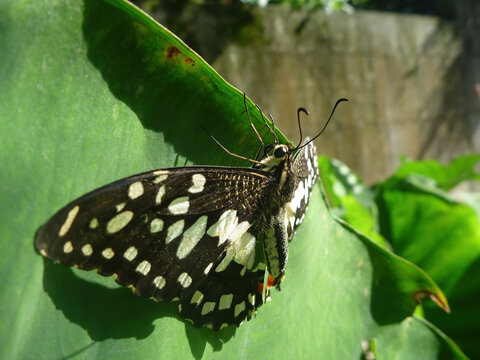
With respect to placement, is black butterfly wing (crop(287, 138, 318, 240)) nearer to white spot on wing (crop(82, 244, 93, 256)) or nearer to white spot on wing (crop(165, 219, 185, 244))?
white spot on wing (crop(165, 219, 185, 244))

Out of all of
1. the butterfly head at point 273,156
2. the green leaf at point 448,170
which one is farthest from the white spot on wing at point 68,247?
the green leaf at point 448,170

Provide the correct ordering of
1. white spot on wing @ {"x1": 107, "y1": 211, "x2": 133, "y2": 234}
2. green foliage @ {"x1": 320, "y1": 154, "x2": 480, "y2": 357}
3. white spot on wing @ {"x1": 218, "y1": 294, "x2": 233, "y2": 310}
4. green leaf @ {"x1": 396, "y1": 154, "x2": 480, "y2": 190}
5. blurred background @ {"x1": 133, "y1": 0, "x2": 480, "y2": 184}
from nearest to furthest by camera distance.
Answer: white spot on wing @ {"x1": 107, "y1": 211, "x2": 133, "y2": 234}, white spot on wing @ {"x1": 218, "y1": 294, "x2": 233, "y2": 310}, green foliage @ {"x1": 320, "y1": 154, "x2": 480, "y2": 357}, green leaf @ {"x1": 396, "y1": 154, "x2": 480, "y2": 190}, blurred background @ {"x1": 133, "y1": 0, "x2": 480, "y2": 184}

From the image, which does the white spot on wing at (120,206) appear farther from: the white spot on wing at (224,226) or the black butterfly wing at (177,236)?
the white spot on wing at (224,226)

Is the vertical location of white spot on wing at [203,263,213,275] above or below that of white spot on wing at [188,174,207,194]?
below

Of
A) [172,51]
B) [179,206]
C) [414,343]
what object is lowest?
[414,343]

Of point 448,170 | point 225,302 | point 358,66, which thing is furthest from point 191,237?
point 358,66

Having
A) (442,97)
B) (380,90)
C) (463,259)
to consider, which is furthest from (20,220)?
(442,97)

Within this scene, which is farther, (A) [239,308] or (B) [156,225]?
(A) [239,308]

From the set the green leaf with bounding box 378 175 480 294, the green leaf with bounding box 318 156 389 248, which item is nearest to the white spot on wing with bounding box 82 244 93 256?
the green leaf with bounding box 318 156 389 248

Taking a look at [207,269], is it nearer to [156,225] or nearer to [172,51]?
[156,225]
